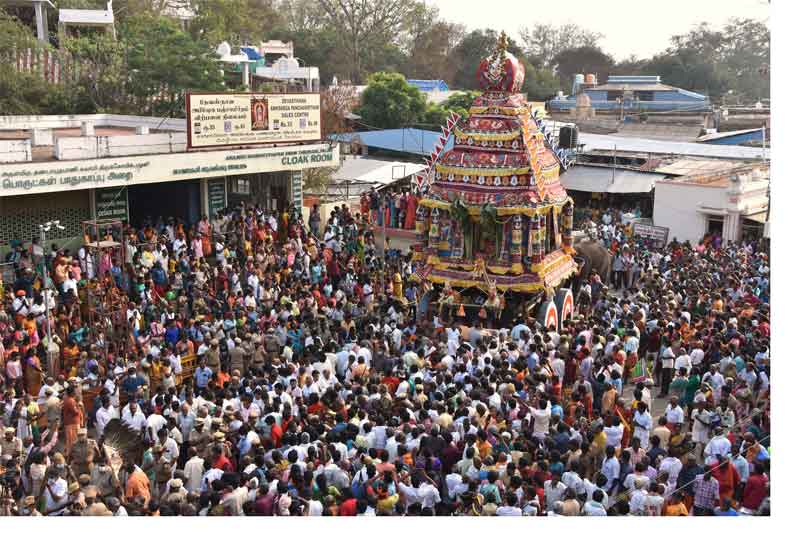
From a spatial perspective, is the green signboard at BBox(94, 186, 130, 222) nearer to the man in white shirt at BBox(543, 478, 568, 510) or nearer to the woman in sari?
the woman in sari

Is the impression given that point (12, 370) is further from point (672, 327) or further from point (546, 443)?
point (672, 327)

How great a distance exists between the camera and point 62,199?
16344mm

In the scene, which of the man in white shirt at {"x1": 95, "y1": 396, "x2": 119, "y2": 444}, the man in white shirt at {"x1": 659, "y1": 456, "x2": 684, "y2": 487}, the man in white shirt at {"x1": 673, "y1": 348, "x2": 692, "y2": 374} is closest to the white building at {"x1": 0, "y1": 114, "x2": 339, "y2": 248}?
the man in white shirt at {"x1": 95, "y1": 396, "x2": 119, "y2": 444}

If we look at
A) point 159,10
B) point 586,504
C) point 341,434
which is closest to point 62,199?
point 341,434

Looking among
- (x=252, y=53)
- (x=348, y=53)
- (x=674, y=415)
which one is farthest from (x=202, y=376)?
(x=348, y=53)

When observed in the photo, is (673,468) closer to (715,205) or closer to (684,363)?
(684,363)

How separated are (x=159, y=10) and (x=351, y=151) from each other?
1339 cm

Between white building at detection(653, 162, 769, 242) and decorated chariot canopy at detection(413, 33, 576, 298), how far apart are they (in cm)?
738

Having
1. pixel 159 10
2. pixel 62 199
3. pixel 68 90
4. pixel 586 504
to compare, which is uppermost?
pixel 159 10

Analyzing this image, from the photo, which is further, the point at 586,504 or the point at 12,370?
the point at 12,370

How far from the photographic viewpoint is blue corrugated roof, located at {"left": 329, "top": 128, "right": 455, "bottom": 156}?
101 ft

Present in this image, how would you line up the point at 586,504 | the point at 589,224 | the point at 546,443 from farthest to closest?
the point at 589,224 → the point at 546,443 → the point at 586,504

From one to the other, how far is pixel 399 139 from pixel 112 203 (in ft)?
51.4

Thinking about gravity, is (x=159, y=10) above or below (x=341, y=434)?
above
